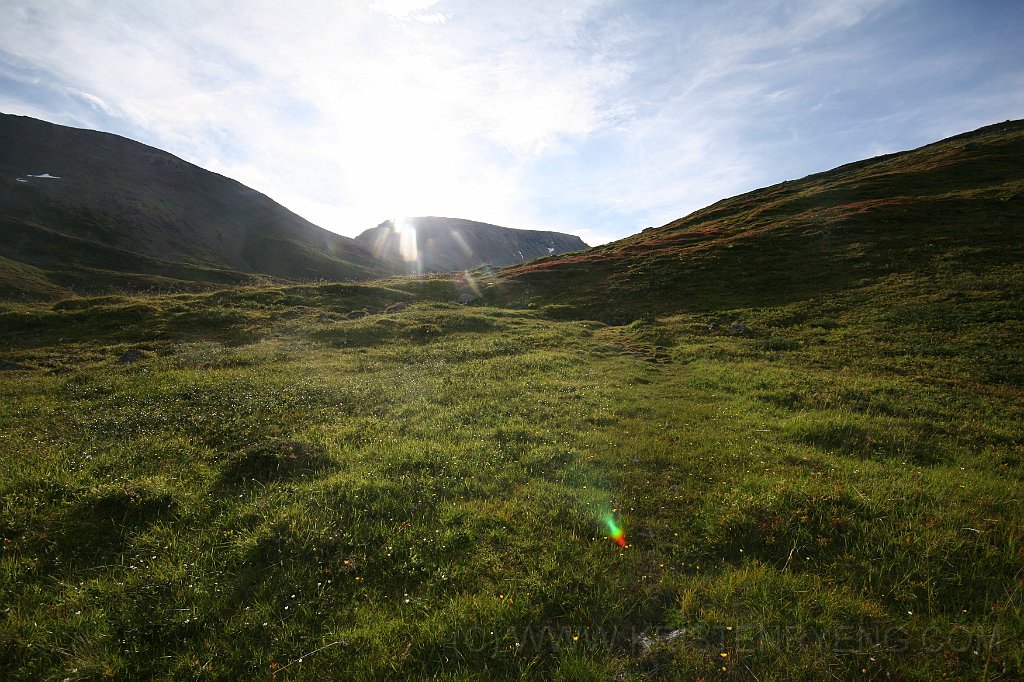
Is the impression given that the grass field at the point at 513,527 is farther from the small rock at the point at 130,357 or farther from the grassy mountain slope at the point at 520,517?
the small rock at the point at 130,357

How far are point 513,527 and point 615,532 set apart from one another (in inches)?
73.2

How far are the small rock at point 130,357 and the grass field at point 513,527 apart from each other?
13.0ft

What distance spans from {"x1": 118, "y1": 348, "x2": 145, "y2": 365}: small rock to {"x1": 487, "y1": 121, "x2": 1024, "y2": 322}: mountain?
29.1 m

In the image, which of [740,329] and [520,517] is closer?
[520,517]

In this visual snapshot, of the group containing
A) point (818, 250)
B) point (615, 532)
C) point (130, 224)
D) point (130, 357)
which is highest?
point (130, 224)

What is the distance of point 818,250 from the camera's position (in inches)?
1583

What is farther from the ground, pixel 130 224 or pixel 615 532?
pixel 130 224

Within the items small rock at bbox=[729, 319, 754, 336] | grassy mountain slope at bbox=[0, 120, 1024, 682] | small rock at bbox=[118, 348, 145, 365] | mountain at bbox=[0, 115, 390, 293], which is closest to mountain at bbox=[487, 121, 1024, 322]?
small rock at bbox=[729, 319, 754, 336]

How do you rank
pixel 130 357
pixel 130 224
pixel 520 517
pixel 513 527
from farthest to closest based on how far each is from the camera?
pixel 130 224 < pixel 130 357 < pixel 520 517 < pixel 513 527

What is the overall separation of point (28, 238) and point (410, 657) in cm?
13125

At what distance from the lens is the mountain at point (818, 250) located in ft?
108

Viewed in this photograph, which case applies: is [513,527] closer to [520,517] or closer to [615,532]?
[520,517]

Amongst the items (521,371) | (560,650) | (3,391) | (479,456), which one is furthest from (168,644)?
(3,391)

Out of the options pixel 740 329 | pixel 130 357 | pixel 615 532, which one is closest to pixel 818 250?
pixel 740 329
